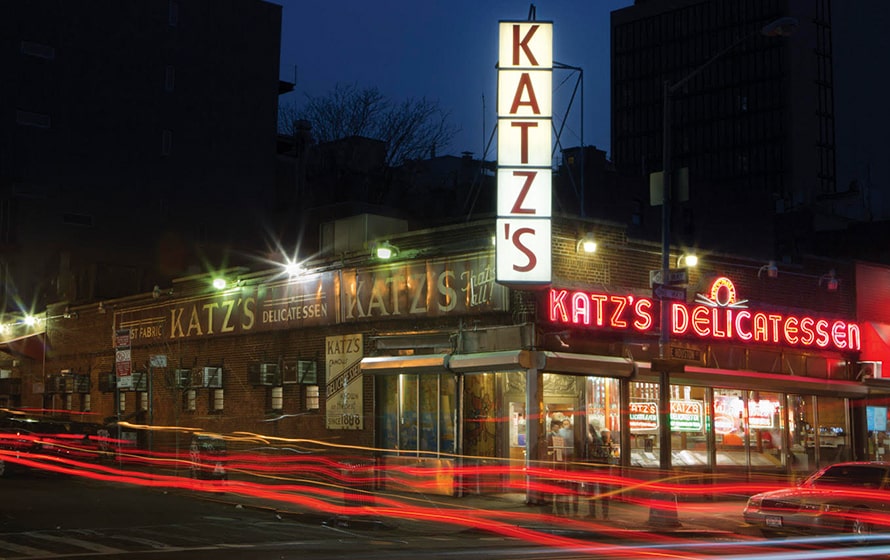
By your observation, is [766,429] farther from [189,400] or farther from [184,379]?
[189,400]

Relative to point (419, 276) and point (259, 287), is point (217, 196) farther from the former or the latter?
point (419, 276)

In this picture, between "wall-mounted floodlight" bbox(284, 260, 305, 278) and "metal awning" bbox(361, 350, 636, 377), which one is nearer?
"metal awning" bbox(361, 350, 636, 377)

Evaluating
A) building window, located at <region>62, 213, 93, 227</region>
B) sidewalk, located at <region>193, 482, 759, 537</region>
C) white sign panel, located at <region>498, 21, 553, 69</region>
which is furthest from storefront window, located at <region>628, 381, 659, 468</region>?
building window, located at <region>62, 213, 93, 227</region>

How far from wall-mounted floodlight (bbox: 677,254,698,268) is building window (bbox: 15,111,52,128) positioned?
33994mm

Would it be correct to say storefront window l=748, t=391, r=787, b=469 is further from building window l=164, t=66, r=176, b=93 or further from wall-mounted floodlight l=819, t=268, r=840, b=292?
building window l=164, t=66, r=176, b=93

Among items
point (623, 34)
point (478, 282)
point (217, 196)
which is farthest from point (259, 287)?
point (623, 34)

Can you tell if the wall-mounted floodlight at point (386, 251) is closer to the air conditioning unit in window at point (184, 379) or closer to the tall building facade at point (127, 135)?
the air conditioning unit in window at point (184, 379)

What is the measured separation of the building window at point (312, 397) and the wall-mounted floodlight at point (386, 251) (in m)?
4.98

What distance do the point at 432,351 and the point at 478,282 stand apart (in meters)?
2.28

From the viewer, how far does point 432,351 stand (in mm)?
25359

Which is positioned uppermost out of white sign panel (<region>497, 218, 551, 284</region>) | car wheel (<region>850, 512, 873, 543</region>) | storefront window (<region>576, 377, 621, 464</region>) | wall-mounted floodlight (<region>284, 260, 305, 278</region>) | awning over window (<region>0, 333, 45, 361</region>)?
wall-mounted floodlight (<region>284, 260, 305, 278</region>)

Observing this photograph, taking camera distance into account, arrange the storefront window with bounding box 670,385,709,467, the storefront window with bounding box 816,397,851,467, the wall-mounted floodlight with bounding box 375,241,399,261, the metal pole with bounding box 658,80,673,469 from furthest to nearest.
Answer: the storefront window with bounding box 816,397,851,467
the storefront window with bounding box 670,385,709,467
the wall-mounted floodlight with bounding box 375,241,399,261
the metal pole with bounding box 658,80,673,469

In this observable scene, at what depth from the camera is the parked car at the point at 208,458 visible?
954 inches

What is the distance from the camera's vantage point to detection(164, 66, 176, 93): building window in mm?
52812
